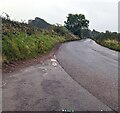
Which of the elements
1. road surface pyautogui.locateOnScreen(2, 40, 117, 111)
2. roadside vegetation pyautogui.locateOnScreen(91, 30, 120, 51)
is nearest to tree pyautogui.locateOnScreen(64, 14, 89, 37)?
roadside vegetation pyautogui.locateOnScreen(91, 30, 120, 51)

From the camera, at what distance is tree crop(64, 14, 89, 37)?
7056 centimetres

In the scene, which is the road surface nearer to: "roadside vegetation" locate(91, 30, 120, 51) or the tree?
"roadside vegetation" locate(91, 30, 120, 51)

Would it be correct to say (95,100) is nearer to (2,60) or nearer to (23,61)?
(2,60)

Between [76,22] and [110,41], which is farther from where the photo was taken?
[76,22]

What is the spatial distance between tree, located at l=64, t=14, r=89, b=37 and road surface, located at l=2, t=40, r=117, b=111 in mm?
57840

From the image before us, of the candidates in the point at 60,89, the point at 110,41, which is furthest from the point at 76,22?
the point at 60,89

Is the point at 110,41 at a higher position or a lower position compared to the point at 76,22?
lower

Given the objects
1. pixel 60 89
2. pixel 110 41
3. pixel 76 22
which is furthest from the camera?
pixel 76 22

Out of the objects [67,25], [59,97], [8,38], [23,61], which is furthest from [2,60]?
[67,25]

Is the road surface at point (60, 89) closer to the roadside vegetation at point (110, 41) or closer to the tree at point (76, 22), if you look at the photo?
the roadside vegetation at point (110, 41)

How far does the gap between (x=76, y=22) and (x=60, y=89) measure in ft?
204

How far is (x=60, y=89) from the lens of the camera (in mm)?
9516

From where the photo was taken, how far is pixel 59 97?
8531 mm

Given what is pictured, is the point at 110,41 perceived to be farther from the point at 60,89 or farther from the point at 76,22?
the point at 76,22
